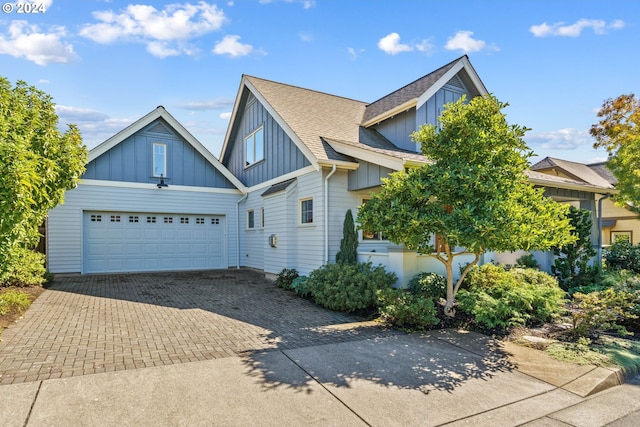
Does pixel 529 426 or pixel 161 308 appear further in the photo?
pixel 161 308

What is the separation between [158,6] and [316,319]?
8.10 meters

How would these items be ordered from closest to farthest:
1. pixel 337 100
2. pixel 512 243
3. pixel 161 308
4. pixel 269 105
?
pixel 512 243 < pixel 161 308 < pixel 269 105 < pixel 337 100

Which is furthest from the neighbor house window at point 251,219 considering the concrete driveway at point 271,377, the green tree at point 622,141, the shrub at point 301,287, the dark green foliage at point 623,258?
the green tree at point 622,141

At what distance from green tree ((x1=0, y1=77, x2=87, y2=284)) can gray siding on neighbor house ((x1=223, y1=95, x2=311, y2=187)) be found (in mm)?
5756

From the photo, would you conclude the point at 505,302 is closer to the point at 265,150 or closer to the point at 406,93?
the point at 406,93

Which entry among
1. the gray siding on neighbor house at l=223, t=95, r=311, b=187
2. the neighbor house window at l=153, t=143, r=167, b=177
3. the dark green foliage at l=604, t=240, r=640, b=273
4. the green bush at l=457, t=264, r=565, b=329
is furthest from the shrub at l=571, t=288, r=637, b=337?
the neighbor house window at l=153, t=143, r=167, b=177

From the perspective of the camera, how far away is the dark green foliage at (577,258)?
10211 mm

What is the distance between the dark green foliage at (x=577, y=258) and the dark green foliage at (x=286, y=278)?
7.80 meters

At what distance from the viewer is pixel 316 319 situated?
7156 mm

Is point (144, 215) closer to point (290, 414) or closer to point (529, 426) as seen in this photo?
point (290, 414)

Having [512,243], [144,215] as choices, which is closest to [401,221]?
[512,243]

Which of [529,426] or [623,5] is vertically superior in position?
[623,5]

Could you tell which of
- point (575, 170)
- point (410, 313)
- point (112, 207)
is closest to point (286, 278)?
point (410, 313)

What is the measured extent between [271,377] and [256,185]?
35.1ft
